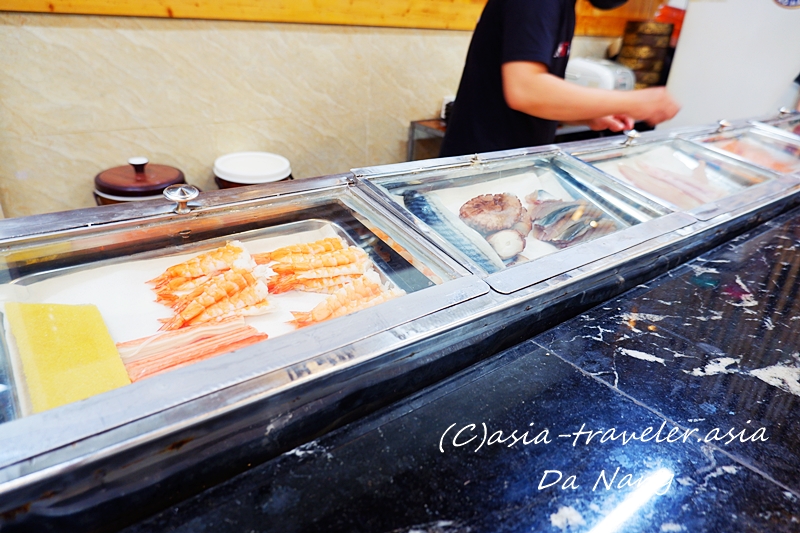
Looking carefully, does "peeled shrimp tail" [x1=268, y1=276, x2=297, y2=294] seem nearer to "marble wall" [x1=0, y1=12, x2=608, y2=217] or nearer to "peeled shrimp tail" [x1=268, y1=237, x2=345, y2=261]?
"peeled shrimp tail" [x1=268, y1=237, x2=345, y2=261]

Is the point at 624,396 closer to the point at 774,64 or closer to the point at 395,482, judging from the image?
the point at 395,482

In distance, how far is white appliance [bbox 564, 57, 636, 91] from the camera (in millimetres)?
4383

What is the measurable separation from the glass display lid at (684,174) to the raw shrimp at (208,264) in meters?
1.41

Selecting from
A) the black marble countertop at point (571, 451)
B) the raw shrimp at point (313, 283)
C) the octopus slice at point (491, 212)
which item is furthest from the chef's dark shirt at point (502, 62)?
the raw shrimp at point (313, 283)

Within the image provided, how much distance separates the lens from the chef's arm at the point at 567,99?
2.06 m

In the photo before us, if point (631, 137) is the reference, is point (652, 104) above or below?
above

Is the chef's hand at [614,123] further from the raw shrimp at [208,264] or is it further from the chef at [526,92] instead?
the raw shrimp at [208,264]

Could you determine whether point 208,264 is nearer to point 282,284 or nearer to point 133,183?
point 282,284

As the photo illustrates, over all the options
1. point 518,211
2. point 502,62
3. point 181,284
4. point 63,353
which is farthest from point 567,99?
point 63,353

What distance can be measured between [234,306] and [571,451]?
2.54 feet

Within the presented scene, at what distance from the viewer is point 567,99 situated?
210cm

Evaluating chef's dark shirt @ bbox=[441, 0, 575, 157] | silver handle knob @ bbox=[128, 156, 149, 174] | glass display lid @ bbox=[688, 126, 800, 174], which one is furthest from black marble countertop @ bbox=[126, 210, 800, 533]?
silver handle knob @ bbox=[128, 156, 149, 174]

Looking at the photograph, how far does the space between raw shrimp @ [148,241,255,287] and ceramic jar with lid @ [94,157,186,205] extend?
4.91 ft

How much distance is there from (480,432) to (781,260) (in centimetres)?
161
